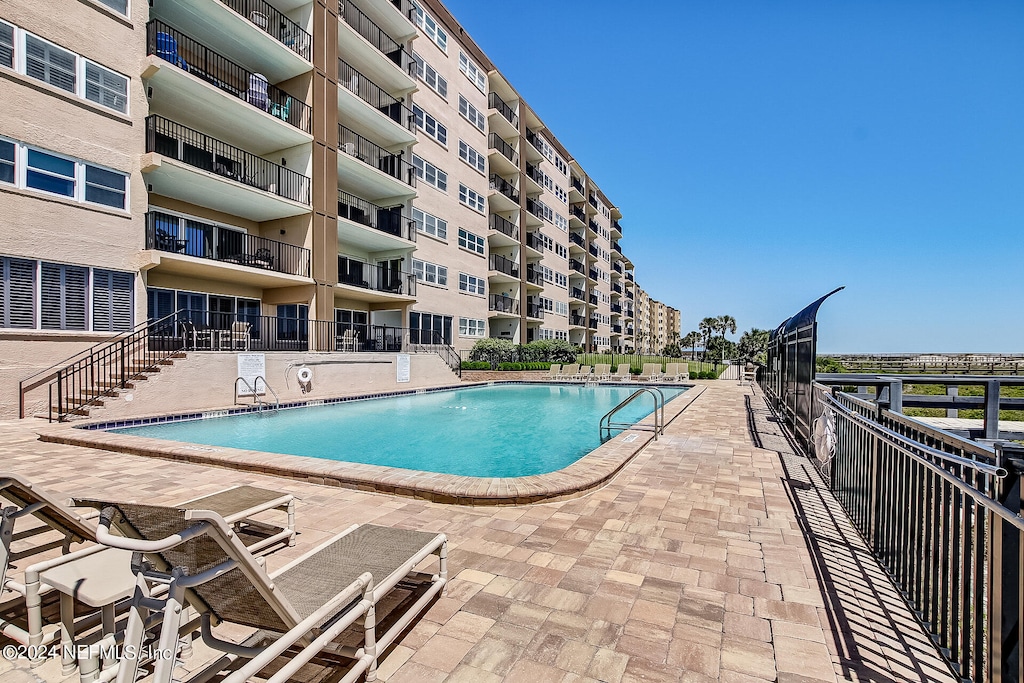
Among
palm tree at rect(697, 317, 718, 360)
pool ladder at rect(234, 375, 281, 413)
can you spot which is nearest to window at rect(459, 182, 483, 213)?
pool ladder at rect(234, 375, 281, 413)

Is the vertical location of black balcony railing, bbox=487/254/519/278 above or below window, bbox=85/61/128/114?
below

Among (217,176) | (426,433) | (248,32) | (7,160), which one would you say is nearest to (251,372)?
(217,176)

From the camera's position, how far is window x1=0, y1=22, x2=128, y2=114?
11.3m

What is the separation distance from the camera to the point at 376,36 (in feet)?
75.5

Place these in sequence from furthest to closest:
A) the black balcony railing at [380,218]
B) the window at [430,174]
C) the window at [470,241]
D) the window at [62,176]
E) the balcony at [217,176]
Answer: the window at [470,241]
the window at [430,174]
the black balcony railing at [380,218]
the balcony at [217,176]
the window at [62,176]

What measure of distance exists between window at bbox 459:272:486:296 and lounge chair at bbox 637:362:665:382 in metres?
11.2

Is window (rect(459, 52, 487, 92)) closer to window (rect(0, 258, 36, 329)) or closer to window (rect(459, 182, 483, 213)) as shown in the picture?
window (rect(459, 182, 483, 213))

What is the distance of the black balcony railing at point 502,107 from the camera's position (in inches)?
1299

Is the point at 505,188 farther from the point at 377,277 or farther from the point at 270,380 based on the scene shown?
the point at 270,380

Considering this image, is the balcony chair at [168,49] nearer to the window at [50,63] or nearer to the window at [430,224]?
the window at [50,63]

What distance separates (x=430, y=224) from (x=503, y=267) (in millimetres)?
8844

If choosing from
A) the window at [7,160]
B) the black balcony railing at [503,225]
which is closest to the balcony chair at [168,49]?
the window at [7,160]

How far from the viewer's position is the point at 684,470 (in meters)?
6.60

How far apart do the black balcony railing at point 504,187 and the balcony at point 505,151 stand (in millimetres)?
826
